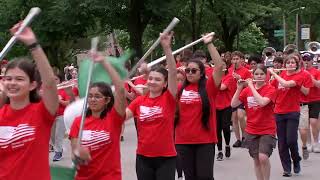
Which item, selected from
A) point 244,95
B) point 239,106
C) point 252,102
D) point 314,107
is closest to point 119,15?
point 239,106

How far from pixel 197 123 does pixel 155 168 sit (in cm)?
104

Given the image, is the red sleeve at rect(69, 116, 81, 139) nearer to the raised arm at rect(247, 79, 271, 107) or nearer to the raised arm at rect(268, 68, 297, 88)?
the raised arm at rect(247, 79, 271, 107)

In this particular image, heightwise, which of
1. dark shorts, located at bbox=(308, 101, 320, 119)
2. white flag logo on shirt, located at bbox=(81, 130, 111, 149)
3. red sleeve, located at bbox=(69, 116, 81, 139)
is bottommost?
dark shorts, located at bbox=(308, 101, 320, 119)

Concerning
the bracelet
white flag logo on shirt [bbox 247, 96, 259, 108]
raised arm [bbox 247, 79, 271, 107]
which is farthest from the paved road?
the bracelet

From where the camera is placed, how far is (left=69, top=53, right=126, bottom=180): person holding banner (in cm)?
495

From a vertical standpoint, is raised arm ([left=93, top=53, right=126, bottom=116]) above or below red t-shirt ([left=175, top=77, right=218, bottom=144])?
above

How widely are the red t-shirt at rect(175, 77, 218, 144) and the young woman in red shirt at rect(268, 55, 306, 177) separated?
7.54ft

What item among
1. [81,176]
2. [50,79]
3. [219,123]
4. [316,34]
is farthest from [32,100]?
[316,34]

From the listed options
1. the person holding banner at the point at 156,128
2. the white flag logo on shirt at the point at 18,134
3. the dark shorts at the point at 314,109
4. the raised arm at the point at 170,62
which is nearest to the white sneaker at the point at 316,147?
the dark shorts at the point at 314,109

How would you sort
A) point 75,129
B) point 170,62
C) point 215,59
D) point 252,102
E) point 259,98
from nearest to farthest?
point 75,129
point 170,62
point 215,59
point 259,98
point 252,102

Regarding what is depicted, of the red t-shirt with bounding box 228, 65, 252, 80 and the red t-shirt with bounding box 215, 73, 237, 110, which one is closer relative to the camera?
the red t-shirt with bounding box 215, 73, 237, 110

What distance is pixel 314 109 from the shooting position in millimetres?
11758

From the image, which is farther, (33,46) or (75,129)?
(75,129)

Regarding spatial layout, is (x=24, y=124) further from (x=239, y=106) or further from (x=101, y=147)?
(x=239, y=106)
